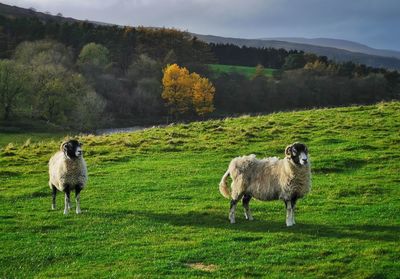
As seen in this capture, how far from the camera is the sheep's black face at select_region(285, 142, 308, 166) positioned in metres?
16.1

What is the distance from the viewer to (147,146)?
33656mm

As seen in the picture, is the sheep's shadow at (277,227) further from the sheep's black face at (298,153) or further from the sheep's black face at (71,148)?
the sheep's black face at (71,148)

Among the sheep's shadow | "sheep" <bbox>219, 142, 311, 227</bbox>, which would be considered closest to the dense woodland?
the sheep's shadow

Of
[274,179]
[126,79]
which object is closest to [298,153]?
[274,179]

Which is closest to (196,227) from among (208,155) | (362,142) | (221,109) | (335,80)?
(208,155)

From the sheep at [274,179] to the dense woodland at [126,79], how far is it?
6587 centimetres

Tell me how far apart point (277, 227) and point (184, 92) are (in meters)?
89.8

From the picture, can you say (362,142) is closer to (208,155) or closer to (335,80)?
(208,155)

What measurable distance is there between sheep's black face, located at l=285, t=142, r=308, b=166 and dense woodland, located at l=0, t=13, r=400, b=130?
67193 millimetres

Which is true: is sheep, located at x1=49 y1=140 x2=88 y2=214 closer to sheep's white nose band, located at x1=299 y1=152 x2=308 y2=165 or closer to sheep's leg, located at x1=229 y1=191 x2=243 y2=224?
sheep's leg, located at x1=229 y1=191 x2=243 y2=224

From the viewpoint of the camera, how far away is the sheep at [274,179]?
16.3 metres

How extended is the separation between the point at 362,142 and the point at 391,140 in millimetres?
1638

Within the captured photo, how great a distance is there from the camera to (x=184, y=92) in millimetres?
104812

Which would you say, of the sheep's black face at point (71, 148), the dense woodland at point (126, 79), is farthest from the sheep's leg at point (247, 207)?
the dense woodland at point (126, 79)
